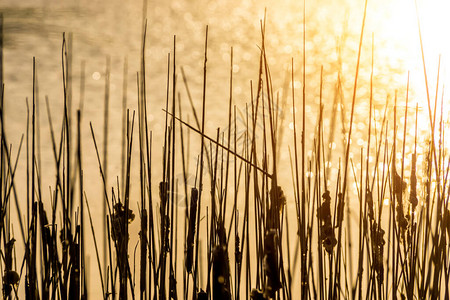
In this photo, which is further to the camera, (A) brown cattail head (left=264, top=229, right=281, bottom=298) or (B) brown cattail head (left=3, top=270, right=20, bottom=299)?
(B) brown cattail head (left=3, top=270, right=20, bottom=299)

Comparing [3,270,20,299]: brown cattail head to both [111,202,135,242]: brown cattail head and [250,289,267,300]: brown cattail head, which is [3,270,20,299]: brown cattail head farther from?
[250,289,267,300]: brown cattail head

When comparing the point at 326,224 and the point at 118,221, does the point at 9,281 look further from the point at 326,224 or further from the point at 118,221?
the point at 326,224

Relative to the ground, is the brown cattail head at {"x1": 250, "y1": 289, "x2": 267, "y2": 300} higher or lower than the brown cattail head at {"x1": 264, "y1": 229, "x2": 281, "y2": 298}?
lower

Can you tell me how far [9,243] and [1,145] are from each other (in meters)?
0.24

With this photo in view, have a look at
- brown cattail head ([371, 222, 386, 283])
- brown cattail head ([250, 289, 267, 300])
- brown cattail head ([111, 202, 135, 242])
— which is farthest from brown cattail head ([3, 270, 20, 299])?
brown cattail head ([371, 222, 386, 283])

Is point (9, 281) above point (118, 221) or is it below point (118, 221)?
below

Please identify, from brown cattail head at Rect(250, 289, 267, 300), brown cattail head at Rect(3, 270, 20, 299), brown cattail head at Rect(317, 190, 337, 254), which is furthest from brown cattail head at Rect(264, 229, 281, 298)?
brown cattail head at Rect(3, 270, 20, 299)

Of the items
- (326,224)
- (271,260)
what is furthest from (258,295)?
(326,224)

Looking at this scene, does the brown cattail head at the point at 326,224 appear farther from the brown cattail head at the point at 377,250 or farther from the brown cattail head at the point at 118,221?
the brown cattail head at the point at 118,221

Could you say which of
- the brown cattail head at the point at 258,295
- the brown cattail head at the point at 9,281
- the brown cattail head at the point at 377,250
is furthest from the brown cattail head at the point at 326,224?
the brown cattail head at the point at 9,281

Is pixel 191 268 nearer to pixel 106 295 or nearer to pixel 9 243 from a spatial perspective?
pixel 106 295

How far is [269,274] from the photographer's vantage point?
0.79 m

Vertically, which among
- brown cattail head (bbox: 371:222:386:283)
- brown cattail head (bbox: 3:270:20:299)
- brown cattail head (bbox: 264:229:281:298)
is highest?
brown cattail head (bbox: 264:229:281:298)

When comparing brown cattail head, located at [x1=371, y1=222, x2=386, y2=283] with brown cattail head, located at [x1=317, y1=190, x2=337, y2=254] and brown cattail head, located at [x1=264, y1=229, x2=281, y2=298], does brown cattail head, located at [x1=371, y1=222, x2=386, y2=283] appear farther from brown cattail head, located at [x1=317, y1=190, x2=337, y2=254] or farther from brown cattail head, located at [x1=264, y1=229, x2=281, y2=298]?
brown cattail head, located at [x1=264, y1=229, x2=281, y2=298]
